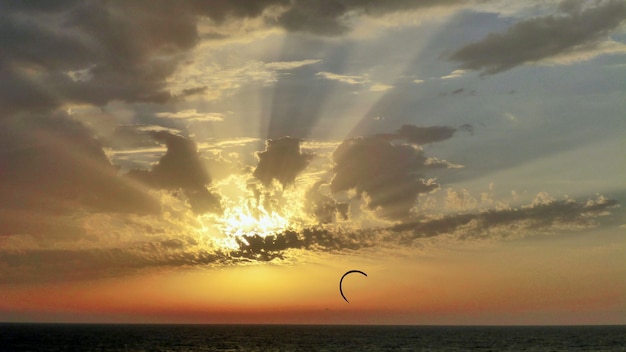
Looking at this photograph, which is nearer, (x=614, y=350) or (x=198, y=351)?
(x=198, y=351)

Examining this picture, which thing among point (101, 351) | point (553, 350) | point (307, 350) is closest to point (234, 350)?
point (307, 350)

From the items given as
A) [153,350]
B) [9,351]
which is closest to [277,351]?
[153,350]

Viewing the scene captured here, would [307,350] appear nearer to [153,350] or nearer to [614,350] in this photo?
[153,350]

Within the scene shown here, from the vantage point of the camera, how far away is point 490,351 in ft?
560

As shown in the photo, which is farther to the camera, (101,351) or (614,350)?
(614,350)

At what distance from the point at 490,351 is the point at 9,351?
13221 centimetres

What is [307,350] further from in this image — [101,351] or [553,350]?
[553,350]

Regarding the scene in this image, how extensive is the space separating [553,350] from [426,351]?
40.8 meters

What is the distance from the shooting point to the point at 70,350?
16450 centimetres

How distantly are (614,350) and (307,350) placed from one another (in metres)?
91.2

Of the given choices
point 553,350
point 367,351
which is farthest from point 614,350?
point 367,351

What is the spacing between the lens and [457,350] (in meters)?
175

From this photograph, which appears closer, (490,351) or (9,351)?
(9,351)

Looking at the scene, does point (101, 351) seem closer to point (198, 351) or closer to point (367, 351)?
point (198, 351)
